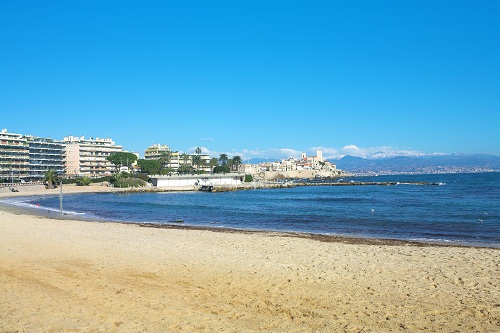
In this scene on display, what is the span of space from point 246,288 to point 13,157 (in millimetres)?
132209

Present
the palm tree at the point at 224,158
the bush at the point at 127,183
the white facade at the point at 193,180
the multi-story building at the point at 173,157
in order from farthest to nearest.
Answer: the multi-story building at the point at 173,157 < the palm tree at the point at 224,158 < the white facade at the point at 193,180 < the bush at the point at 127,183

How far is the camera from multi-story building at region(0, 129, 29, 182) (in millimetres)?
119181

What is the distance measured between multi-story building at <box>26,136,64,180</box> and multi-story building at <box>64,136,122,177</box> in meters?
3.13

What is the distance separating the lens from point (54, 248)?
645 inches

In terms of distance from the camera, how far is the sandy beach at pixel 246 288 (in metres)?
7.70

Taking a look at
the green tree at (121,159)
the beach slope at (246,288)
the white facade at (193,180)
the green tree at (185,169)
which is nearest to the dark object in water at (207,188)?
the white facade at (193,180)

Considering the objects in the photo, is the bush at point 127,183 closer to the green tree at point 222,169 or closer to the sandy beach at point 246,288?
the green tree at point 222,169

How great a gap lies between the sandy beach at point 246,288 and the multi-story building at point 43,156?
126m

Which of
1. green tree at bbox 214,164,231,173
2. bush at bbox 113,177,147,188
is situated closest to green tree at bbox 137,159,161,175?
bush at bbox 113,177,147,188

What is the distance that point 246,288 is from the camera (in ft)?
→ 33.9

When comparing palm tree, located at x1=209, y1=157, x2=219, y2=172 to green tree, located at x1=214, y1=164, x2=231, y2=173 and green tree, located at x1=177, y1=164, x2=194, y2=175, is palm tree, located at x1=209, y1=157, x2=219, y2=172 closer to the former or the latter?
green tree, located at x1=214, y1=164, x2=231, y2=173

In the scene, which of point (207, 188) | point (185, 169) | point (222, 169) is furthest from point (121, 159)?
point (207, 188)

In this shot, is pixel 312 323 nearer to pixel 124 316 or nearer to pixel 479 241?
pixel 124 316

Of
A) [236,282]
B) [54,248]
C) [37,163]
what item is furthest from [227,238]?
[37,163]
